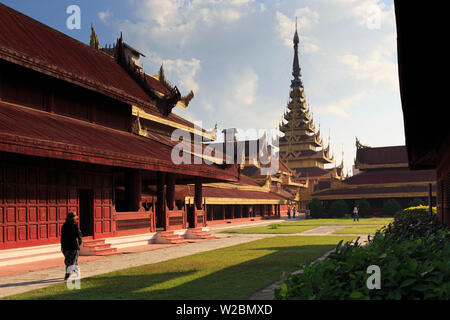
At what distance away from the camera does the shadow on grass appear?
8523 millimetres

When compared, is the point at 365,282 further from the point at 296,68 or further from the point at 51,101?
the point at 296,68

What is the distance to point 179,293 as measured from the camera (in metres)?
8.63

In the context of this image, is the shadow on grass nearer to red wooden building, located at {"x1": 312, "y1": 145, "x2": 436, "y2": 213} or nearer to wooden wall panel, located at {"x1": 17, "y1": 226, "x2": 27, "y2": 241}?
wooden wall panel, located at {"x1": 17, "y1": 226, "x2": 27, "y2": 241}

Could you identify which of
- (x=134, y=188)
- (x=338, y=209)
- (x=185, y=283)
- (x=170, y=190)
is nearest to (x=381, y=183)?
(x=338, y=209)

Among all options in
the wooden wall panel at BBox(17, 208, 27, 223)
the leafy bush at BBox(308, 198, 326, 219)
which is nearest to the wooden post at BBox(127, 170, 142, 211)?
the wooden wall panel at BBox(17, 208, 27, 223)

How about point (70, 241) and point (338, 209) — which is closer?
point (70, 241)

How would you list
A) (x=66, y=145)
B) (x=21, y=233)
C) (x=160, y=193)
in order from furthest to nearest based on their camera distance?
(x=160, y=193), (x=21, y=233), (x=66, y=145)

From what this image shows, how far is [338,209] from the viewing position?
56469mm

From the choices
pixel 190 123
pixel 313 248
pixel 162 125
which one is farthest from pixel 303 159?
pixel 313 248

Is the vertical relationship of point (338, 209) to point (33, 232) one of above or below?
below

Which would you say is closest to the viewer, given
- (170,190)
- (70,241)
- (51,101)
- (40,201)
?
(70,241)

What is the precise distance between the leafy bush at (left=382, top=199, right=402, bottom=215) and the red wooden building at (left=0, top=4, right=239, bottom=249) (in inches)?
1392

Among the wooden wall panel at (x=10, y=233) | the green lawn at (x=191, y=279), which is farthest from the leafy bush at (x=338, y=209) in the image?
the wooden wall panel at (x=10, y=233)

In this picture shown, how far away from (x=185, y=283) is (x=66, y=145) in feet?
20.0
